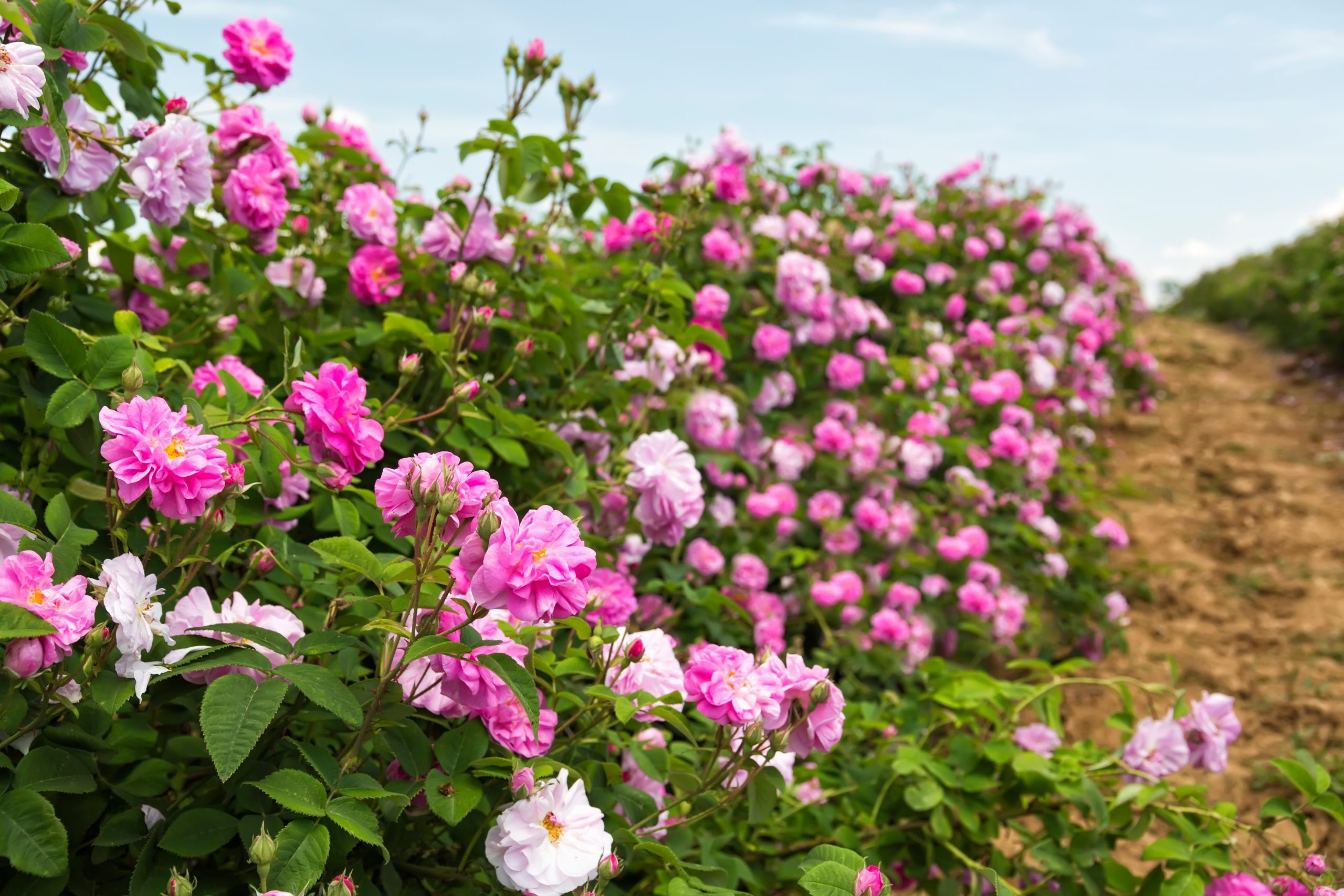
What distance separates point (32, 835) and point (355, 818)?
1.07ft

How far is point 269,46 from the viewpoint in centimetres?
183

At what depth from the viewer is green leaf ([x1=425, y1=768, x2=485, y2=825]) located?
43.8 inches

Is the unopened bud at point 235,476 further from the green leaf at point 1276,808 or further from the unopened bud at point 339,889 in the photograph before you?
the green leaf at point 1276,808

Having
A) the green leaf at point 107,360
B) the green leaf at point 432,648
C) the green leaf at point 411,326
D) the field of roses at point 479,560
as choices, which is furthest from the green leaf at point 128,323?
the green leaf at point 432,648

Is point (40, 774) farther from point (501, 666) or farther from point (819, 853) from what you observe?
point (819, 853)

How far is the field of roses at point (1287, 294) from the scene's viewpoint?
24.5 ft

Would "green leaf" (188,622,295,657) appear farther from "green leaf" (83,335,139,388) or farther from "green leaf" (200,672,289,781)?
"green leaf" (83,335,139,388)

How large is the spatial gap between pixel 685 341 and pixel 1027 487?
2557 mm

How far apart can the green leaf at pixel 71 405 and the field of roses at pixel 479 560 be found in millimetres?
16

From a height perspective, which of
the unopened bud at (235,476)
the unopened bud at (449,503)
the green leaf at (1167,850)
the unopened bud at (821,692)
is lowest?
the green leaf at (1167,850)

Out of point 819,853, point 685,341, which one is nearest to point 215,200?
point 685,341

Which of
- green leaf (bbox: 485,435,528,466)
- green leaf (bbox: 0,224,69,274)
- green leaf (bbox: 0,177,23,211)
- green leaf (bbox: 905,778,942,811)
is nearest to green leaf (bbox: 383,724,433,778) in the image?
green leaf (bbox: 485,435,528,466)

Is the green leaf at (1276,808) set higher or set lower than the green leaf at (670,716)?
lower

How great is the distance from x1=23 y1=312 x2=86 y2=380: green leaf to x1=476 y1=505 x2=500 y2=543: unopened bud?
2.19ft
